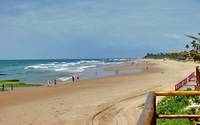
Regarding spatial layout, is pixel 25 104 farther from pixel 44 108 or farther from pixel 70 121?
pixel 70 121

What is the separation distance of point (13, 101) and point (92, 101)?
240 inches

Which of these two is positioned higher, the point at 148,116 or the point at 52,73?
the point at 148,116

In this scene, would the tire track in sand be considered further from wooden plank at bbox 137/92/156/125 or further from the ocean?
the ocean

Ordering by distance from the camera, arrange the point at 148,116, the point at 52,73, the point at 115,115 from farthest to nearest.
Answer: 1. the point at 52,73
2. the point at 115,115
3. the point at 148,116

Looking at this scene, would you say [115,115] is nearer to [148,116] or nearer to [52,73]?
[148,116]

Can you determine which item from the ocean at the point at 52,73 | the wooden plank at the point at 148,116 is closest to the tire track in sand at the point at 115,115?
the wooden plank at the point at 148,116

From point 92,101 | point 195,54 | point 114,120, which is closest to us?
point 195,54

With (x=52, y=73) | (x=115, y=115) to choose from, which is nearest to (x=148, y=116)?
(x=115, y=115)

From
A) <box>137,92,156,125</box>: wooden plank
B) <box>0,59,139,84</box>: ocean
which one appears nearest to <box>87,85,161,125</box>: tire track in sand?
<box>137,92,156,125</box>: wooden plank

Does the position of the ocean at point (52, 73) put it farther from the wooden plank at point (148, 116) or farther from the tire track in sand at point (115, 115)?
the wooden plank at point (148, 116)

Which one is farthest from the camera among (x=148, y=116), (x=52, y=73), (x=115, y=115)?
(x=52, y=73)

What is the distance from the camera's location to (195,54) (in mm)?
4531

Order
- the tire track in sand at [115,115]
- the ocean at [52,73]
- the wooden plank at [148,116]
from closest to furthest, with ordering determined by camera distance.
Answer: the wooden plank at [148,116] → the tire track in sand at [115,115] → the ocean at [52,73]

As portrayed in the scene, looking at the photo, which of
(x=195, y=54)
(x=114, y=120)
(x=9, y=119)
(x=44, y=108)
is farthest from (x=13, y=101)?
(x=195, y=54)
